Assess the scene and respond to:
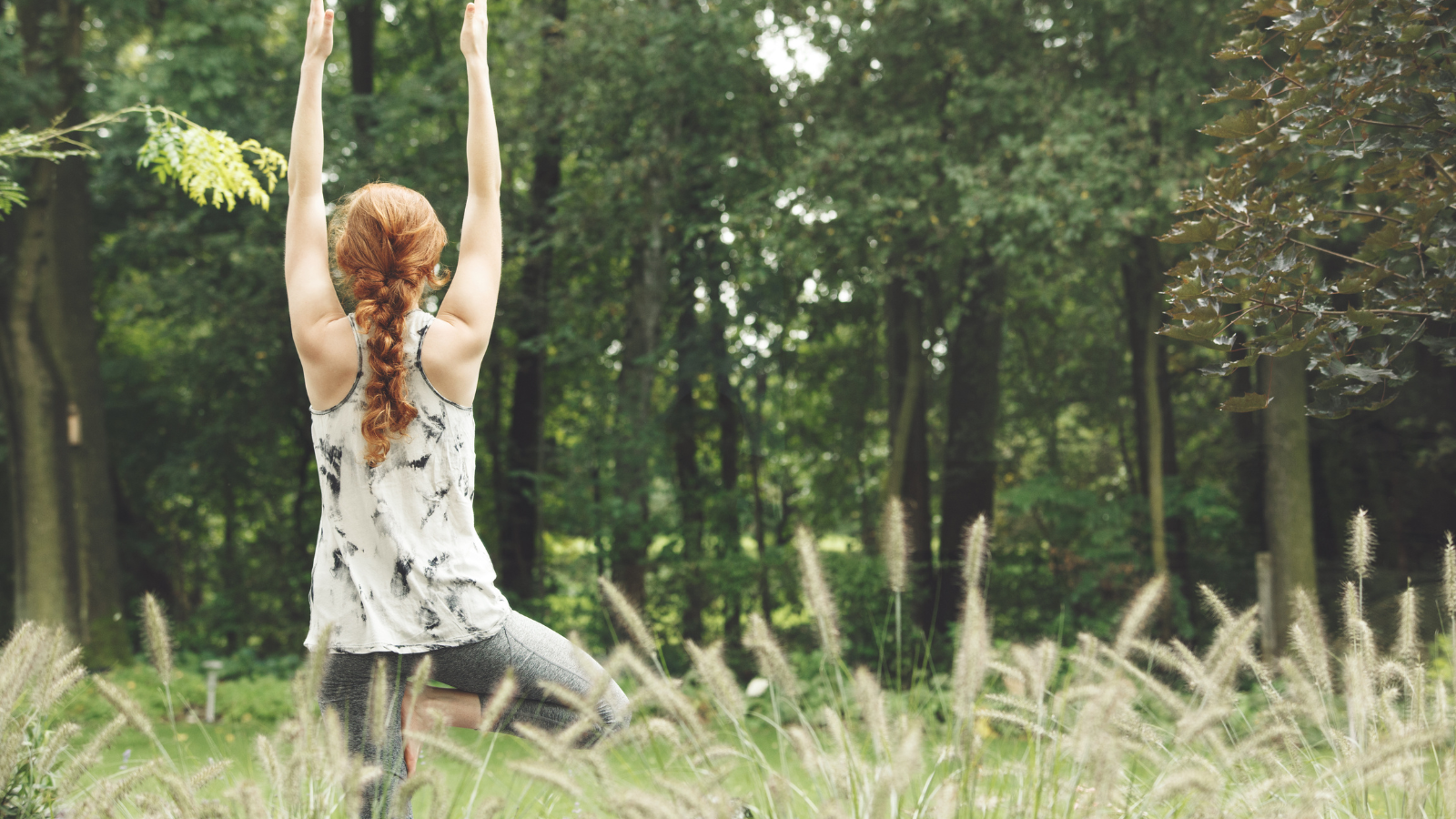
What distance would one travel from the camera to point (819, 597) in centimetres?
208

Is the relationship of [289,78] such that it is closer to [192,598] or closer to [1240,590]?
[192,598]

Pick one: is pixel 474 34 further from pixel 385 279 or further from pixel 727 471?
pixel 727 471

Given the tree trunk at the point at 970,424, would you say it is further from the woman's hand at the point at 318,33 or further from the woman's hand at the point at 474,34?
the woman's hand at the point at 318,33

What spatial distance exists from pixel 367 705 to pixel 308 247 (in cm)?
88

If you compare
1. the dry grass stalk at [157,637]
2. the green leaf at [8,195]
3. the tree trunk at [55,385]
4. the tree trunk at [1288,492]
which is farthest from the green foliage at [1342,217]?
the tree trunk at [55,385]

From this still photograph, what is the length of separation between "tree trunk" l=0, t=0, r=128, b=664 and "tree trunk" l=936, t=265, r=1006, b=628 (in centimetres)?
715

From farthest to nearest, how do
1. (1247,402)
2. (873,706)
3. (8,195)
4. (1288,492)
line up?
(1288,492) → (8,195) → (1247,402) → (873,706)

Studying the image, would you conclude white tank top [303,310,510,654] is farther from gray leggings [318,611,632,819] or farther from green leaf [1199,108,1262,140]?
green leaf [1199,108,1262,140]

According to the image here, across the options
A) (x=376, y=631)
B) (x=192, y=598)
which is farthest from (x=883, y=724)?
(x=192, y=598)

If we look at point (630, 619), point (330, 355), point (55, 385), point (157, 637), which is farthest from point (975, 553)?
point (55, 385)

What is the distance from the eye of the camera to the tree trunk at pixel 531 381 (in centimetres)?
882

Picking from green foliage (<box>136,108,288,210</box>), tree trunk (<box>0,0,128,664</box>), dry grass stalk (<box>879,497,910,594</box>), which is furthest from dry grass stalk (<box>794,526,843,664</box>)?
tree trunk (<box>0,0,128,664</box>)

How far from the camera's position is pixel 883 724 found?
5.72 ft

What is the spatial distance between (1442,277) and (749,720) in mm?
4570
